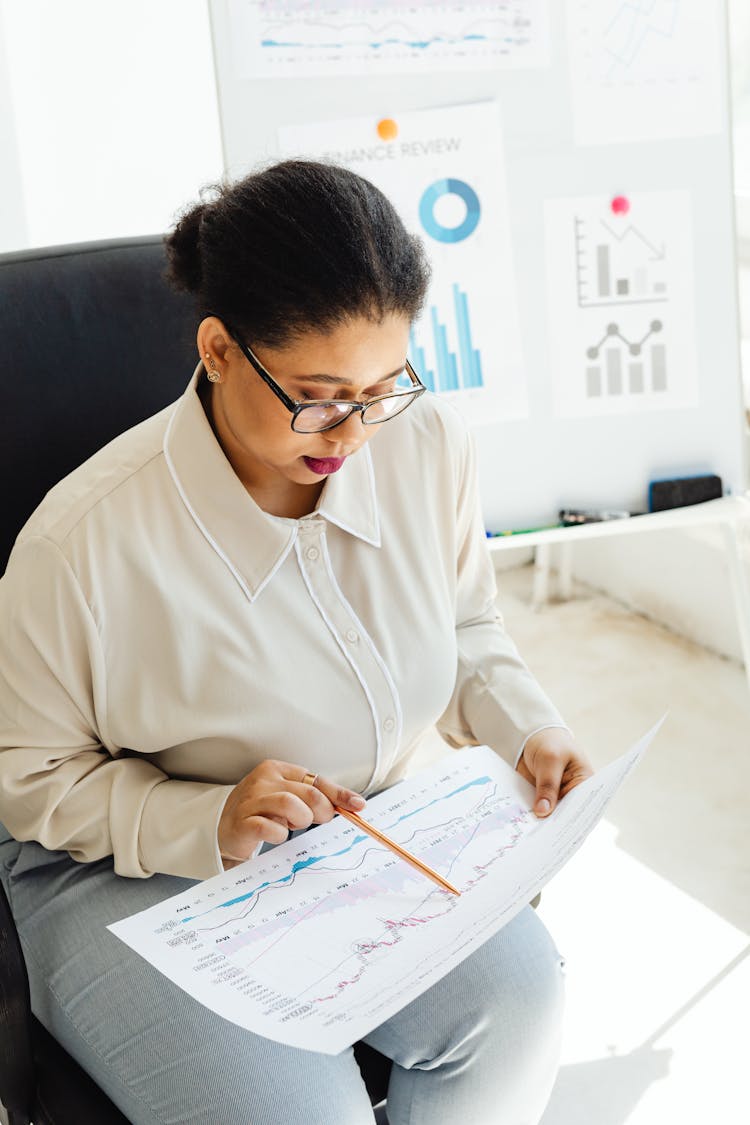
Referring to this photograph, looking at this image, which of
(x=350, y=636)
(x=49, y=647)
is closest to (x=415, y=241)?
(x=350, y=636)

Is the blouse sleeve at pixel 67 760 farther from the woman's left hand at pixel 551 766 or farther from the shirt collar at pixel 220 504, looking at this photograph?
the woman's left hand at pixel 551 766

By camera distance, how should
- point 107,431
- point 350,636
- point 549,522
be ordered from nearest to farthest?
point 350,636 → point 107,431 → point 549,522

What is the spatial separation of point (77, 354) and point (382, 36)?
722 mm

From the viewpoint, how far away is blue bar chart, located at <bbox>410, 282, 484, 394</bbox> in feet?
5.55

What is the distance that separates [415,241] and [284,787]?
1.60 feet

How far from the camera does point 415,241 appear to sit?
1.04 meters

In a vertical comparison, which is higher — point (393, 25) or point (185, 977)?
point (393, 25)

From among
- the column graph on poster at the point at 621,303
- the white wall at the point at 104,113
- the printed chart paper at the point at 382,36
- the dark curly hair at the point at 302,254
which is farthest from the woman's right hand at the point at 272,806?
the white wall at the point at 104,113

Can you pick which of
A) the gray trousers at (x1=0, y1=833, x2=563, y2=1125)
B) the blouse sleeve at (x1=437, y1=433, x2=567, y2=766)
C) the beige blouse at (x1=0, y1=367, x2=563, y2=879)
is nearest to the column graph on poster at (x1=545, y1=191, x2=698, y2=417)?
the blouse sleeve at (x1=437, y1=433, x2=567, y2=766)

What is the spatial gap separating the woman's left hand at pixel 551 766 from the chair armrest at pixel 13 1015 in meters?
0.47

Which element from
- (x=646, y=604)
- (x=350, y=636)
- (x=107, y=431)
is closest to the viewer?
(x=350, y=636)

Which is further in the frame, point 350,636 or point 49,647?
point 350,636

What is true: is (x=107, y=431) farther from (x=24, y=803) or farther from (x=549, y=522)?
(x=549, y=522)

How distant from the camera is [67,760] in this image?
1.08 metres
